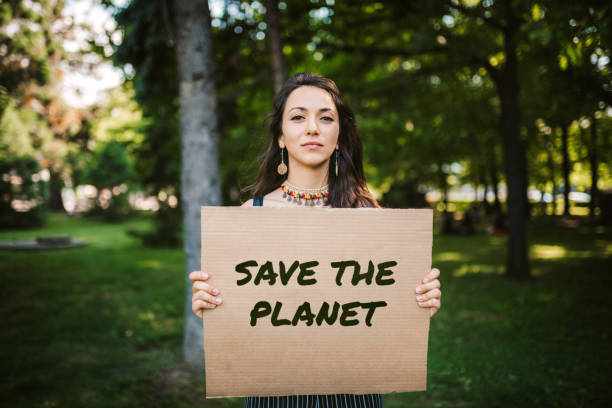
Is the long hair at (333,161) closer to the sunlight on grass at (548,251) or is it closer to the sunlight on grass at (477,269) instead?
the sunlight on grass at (477,269)

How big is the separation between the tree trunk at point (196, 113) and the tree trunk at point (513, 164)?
553 cm

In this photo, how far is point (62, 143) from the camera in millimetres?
8539

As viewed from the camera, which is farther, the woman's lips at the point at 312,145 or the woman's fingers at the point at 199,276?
the woman's lips at the point at 312,145

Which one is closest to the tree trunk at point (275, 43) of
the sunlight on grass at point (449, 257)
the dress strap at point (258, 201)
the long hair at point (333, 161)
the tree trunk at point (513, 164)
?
the long hair at point (333, 161)

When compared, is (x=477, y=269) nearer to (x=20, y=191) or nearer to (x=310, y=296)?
(x=310, y=296)

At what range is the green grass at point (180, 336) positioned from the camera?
12.1 feet

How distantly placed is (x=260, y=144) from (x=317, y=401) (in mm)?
1355

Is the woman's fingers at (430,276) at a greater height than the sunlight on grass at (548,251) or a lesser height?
greater

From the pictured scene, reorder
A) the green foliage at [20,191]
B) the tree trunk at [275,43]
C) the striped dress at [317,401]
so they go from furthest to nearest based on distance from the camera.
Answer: the green foliage at [20,191]
the tree trunk at [275,43]
the striped dress at [317,401]

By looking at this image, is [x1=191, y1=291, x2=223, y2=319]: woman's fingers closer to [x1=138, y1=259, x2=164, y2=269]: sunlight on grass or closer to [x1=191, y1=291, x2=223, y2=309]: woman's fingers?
[x1=191, y1=291, x2=223, y2=309]: woman's fingers

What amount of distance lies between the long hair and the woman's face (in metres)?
0.07

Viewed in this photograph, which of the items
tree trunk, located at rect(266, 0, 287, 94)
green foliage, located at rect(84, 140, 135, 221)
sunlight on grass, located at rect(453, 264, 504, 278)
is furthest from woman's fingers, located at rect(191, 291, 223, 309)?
green foliage, located at rect(84, 140, 135, 221)

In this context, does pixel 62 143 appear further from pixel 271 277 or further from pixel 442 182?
pixel 442 182

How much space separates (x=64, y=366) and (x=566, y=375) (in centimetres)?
499
